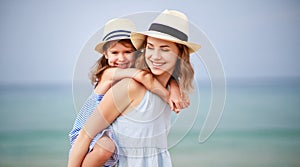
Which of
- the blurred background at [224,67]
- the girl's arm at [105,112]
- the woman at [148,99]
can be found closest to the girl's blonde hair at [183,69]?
the woman at [148,99]

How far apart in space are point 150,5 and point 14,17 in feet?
2.69

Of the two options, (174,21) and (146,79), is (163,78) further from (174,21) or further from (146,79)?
(174,21)

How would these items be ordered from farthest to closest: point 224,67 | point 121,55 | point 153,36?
point 224,67, point 121,55, point 153,36

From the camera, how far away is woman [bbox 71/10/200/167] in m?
2.32

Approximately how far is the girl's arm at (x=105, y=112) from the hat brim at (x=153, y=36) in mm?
167

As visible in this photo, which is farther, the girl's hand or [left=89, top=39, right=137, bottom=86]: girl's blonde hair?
Result: [left=89, top=39, right=137, bottom=86]: girl's blonde hair

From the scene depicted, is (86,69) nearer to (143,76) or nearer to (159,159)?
(143,76)

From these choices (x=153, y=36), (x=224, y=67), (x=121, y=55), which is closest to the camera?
(x=153, y=36)

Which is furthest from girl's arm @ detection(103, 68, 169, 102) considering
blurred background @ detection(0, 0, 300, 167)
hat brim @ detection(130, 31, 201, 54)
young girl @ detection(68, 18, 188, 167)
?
blurred background @ detection(0, 0, 300, 167)

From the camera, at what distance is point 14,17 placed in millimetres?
3354

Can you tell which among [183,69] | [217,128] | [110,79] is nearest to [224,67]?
[217,128]

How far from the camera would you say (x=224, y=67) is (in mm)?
3164

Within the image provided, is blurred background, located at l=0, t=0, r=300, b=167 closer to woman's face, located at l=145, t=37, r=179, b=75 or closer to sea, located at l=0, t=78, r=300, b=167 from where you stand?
sea, located at l=0, t=78, r=300, b=167

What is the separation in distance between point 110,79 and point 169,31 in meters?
0.32
